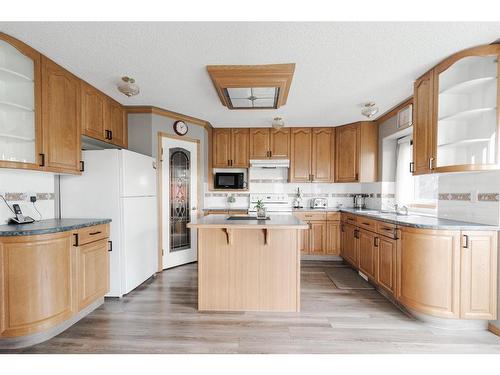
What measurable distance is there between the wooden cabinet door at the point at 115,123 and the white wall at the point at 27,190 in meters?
0.83

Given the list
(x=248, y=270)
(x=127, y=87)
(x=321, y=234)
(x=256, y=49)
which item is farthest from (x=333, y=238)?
(x=127, y=87)

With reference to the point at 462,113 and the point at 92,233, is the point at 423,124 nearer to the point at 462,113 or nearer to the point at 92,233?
the point at 462,113

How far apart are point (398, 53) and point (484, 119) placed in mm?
973

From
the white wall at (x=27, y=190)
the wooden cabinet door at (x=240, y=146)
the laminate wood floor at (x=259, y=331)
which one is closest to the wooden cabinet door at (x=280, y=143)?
the wooden cabinet door at (x=240, y=146)

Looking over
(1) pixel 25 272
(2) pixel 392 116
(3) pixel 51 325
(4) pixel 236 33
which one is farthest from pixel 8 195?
(2) pixel 392 116

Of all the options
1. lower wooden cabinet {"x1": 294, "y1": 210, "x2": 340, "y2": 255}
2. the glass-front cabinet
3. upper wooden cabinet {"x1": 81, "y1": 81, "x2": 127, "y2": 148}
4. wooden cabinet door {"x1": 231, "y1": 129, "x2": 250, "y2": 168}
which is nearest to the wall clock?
upper wooden cabinet {"x1": 81, "y1": 81, "x2": 127, "y2": 148}

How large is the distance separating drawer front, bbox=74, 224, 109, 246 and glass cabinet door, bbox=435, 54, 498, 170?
3391mm

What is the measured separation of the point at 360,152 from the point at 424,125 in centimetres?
166

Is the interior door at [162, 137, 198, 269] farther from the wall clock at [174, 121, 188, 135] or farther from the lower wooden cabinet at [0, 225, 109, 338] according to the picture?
the lower wooden cabinet at [0, 225, 109, 338]

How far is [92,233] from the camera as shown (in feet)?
7.63

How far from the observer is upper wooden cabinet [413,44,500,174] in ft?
6.54

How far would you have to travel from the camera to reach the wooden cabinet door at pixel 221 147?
4539 mm

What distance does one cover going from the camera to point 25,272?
181 centimetres
